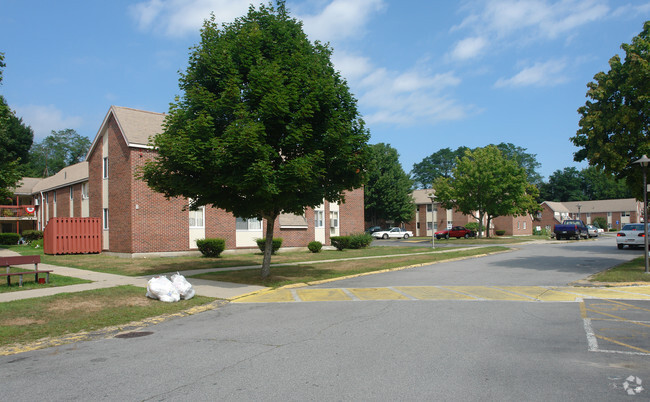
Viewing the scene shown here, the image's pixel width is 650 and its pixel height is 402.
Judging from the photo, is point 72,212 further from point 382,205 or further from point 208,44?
point 382,205

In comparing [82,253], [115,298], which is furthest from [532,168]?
[115,298]

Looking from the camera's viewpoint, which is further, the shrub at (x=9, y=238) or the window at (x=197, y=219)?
the shrub at (x=9, y=238)

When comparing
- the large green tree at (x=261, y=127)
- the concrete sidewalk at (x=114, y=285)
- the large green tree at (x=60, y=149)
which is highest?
the large green tree at (x=60, y=149)

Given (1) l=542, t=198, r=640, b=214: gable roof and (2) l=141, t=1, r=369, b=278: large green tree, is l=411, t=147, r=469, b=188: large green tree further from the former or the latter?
(2) l=141, t=1, r=369, b=278: large green tree

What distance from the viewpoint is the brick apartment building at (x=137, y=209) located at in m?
24.5

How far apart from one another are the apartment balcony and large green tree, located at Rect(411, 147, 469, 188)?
9894cm

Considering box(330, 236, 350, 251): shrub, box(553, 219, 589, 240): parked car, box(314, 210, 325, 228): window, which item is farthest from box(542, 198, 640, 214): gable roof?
box(314, 210, 325, 228): window

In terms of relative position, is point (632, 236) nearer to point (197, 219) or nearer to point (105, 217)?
point (197, 219)

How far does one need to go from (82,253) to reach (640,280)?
88.7 feet

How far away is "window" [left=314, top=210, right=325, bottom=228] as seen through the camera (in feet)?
112

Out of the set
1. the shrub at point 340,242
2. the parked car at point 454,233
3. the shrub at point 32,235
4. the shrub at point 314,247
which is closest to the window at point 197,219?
the shrub at point 314,247

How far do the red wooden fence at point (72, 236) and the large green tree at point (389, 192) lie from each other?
40.3 m

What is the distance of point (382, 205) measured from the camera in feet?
207

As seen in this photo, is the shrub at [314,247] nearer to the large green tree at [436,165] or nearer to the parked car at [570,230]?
the parked car at [570,230]
